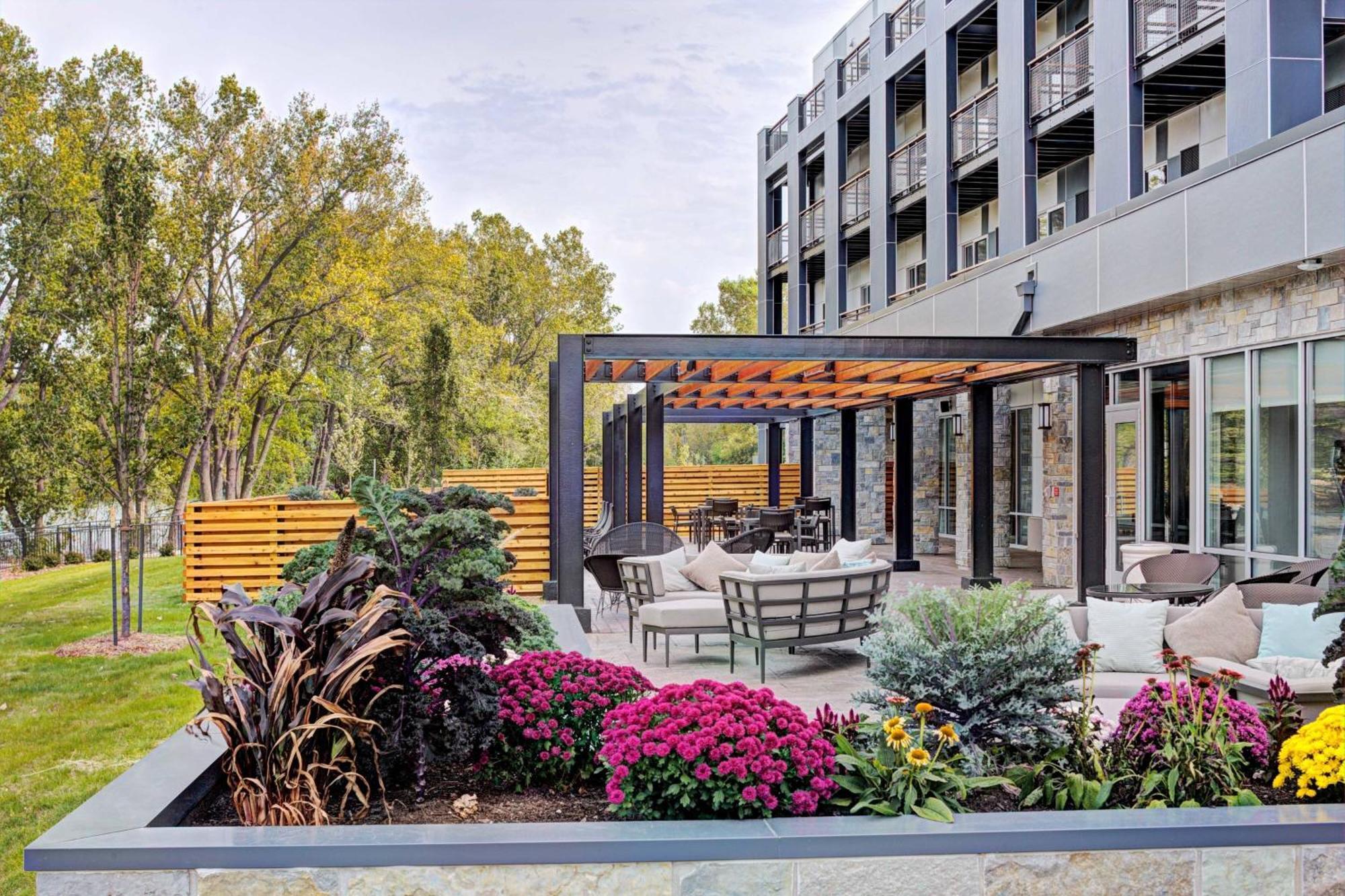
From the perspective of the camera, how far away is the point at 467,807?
10.8 ft

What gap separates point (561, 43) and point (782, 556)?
848 inches

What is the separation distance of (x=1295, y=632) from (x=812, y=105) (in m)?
22.6

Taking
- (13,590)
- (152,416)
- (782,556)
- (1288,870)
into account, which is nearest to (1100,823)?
(1288,870)

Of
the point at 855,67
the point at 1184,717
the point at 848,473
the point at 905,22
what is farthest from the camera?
the point at 855,67

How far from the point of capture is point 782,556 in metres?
9.33

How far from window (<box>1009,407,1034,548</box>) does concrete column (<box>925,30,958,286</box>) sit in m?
3.28

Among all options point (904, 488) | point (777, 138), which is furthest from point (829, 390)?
point (777, 138)

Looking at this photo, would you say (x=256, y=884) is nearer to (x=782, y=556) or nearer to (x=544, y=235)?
(x=782, y=556)

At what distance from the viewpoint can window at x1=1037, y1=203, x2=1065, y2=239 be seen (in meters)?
17.0

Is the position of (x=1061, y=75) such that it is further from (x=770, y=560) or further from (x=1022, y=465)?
(x=770, y=560)

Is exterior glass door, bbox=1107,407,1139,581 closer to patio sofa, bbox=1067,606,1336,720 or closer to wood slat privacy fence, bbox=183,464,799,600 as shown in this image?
patio sofa, bbox=1067,606,1336,720

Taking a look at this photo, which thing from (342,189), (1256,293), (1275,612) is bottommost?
(1275,612)

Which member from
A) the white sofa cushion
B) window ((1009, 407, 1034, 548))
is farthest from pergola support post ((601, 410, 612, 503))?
the white sofa cushion

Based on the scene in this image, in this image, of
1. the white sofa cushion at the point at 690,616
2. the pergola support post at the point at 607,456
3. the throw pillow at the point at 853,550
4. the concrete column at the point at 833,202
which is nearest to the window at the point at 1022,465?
the pergola support post at the point at 607,456
